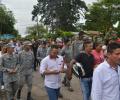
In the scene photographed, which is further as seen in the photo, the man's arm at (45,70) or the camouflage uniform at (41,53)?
the camouflage uniform at (41,53)

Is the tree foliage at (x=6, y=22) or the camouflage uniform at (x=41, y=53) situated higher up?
the camouflage uniform at (x=41, y=53)

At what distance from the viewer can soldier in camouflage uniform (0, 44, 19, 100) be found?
32.2 ft

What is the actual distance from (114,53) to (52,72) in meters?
3.40

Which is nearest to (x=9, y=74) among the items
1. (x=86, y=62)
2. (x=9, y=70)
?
(x=9, y=70)

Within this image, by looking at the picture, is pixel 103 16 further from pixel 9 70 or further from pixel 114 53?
pixel 114 53

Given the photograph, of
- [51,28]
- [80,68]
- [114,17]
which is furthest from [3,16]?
[80,68]

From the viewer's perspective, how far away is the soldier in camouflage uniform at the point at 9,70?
9820 millimetres

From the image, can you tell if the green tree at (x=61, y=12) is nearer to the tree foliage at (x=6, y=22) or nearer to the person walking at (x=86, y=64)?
Result: the tree foliage at (x=6, y=22)

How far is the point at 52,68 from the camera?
8.41m

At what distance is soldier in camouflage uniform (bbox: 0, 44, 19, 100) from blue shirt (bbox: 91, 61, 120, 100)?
503cm

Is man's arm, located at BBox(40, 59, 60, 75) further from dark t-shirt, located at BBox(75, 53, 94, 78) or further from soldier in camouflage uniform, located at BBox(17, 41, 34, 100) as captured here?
soldier in camouflage uniform, located at BBox(17, 41, 34, 100)

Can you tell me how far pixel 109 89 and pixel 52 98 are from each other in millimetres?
3255

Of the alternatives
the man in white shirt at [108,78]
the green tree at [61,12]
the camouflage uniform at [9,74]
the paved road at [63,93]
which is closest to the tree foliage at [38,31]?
the green tree at [61,12]

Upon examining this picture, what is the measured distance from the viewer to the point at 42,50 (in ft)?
52.5
